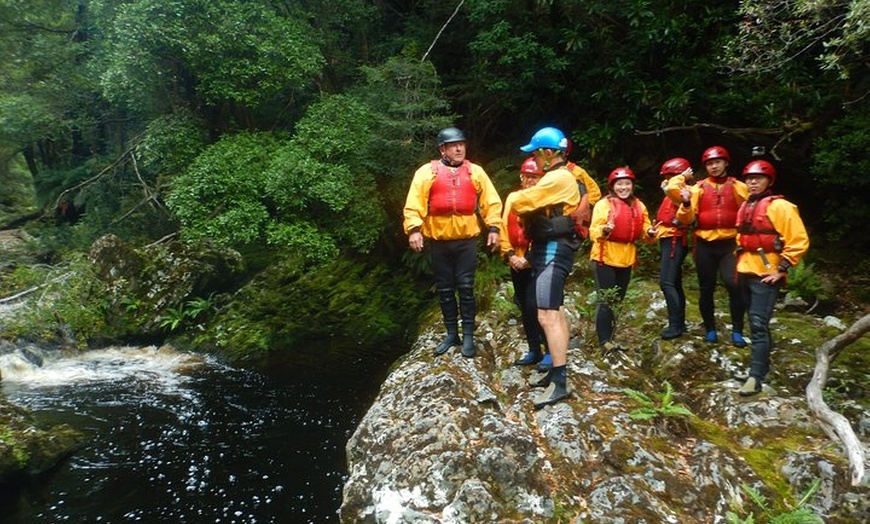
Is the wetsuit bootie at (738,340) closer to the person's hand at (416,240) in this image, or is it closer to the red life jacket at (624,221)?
the red life jacket at (624,221)

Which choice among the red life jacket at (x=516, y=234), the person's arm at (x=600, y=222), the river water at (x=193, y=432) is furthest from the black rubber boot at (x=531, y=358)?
the river water at (x=193, y=432)

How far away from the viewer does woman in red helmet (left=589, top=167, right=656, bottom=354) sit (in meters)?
5.79

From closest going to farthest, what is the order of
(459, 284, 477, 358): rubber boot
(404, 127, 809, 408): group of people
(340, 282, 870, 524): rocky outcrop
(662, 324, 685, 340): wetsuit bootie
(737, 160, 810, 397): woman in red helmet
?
(340, 282, 870, 524): rocky outcrop, (404, 127, 809, 408): group of people, (737, 160, 810, 397): woman in red helmet, (459, 284, 477, 358): rubber boot, (662, 324, 685, 340): wetsuit bootie

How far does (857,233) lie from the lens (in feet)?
28.3

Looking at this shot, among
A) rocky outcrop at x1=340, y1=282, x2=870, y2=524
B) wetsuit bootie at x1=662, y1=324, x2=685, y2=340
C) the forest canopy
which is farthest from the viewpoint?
the forest canopy

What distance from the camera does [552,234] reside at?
4688mm

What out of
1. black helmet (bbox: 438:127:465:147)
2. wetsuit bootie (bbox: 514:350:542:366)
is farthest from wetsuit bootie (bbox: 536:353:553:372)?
black helmet (bbox: 438:127:465:147)

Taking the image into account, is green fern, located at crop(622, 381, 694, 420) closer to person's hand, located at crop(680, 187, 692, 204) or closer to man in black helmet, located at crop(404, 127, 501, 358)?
man in black helmet, located at crop(404, 127, 501, 358)

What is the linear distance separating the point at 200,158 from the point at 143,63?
7.58ft

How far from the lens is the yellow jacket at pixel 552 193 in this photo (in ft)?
15.0

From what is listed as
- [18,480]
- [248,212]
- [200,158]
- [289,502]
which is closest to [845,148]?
[289,502]

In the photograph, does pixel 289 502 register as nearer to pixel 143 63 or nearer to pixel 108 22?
pixel 143 63

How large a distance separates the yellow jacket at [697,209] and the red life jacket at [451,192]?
2.31 meters

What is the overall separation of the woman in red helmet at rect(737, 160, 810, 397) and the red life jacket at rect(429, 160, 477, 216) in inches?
106
